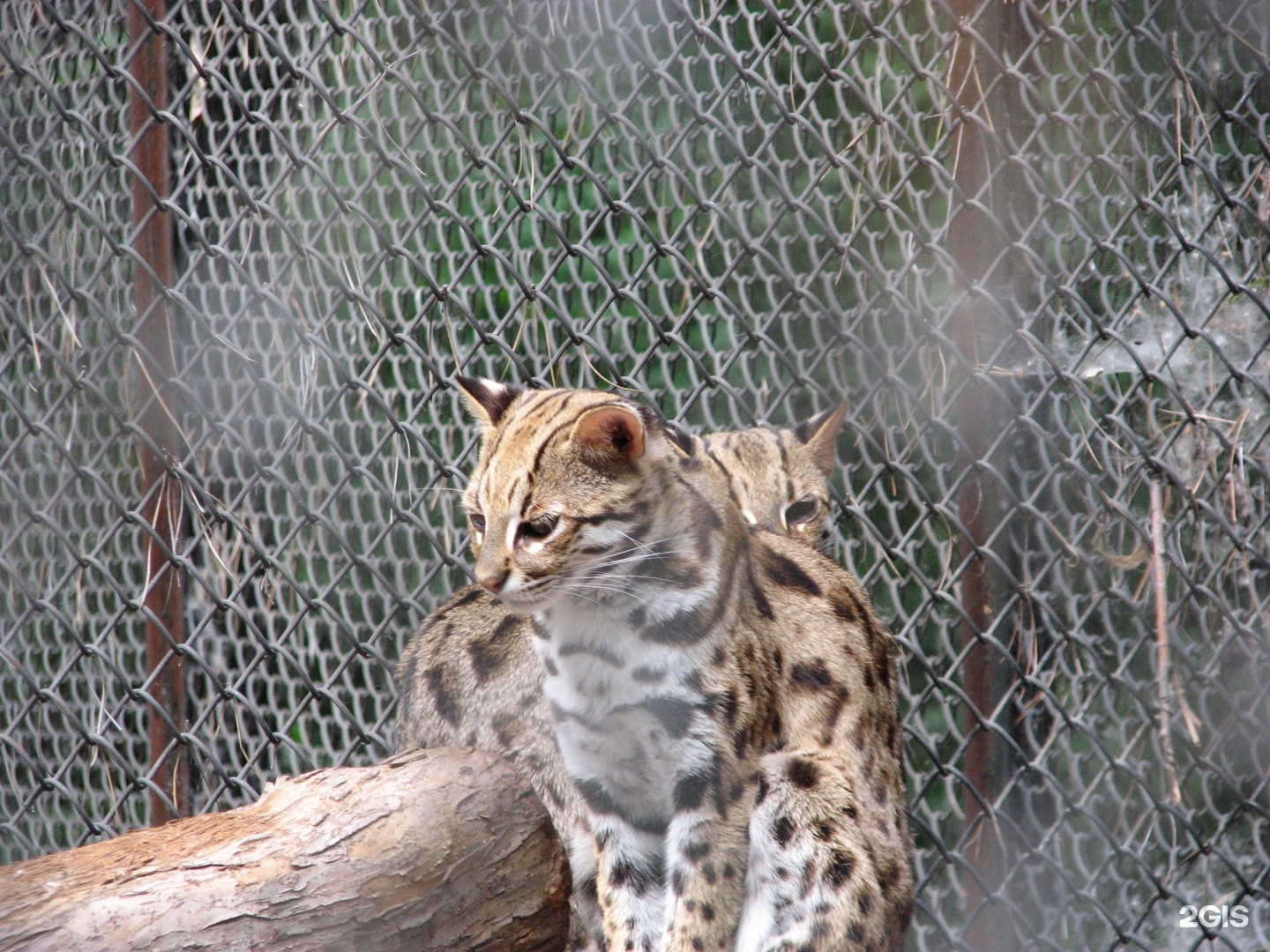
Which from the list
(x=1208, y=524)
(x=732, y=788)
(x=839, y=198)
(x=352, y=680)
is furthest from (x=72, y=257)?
(x=1208, y=524)

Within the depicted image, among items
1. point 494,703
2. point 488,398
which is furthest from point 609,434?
point 494,703

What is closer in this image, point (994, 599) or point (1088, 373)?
point (994, 599)

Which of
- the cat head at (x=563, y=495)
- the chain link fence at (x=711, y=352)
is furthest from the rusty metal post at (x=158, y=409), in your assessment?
the cat head at (x=563, y=495)

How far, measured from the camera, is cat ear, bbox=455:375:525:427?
2945 millimetres

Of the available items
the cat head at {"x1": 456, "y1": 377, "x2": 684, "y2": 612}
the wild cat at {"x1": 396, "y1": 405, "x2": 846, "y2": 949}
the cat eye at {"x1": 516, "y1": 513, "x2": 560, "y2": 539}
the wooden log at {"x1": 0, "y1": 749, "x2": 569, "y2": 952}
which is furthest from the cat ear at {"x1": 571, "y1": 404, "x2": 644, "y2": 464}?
the wooden log at {"x1": 0, "y1": 749, "x2": 569, "y2": 952}

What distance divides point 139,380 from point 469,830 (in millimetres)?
2594

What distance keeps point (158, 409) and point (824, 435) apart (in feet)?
7.55

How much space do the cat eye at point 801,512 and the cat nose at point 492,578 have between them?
131 cm

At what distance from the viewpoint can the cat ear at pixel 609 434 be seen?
2672mm

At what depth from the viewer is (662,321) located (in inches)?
166

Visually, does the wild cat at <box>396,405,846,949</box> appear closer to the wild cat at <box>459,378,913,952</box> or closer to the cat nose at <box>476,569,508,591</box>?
the wild cat at <box>459,378,913,952</box>

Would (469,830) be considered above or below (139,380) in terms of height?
below

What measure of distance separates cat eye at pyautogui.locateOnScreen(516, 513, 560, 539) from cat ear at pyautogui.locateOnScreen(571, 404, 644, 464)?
0.18 metres

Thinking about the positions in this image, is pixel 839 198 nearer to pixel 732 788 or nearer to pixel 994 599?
pixel 994 599
